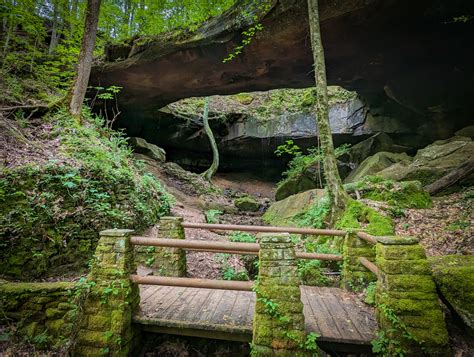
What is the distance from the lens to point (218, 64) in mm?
10484

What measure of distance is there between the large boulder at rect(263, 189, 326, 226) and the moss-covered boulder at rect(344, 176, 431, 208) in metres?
1.27

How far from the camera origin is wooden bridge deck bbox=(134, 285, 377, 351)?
3.03m

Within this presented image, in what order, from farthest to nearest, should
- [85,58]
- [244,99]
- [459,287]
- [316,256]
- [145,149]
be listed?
[244,99], [145,149], [85,58], [316,256], [459,287]

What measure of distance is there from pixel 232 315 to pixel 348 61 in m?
10.5

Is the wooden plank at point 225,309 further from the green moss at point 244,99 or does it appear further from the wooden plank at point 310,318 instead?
the green moss at point 244,99

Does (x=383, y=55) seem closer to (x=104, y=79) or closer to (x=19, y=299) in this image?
(x=104, y=79)

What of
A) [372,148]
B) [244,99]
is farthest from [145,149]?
[372,148]

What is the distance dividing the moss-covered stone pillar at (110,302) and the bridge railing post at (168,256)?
4.57ft

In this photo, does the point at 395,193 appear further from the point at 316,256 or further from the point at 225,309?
the point at 225,309

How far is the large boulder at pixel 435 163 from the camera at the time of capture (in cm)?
784

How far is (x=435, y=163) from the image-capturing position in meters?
8.30

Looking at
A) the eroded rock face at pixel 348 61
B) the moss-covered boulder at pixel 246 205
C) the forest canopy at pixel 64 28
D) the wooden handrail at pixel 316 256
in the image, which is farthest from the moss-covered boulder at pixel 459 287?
the forest canopy at pixel 64 28

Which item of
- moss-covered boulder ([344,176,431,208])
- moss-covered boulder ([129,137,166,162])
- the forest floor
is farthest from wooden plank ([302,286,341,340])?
Result: moss-covered boulder ([129,137,166,162])

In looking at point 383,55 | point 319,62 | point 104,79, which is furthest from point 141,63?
point 383,55
